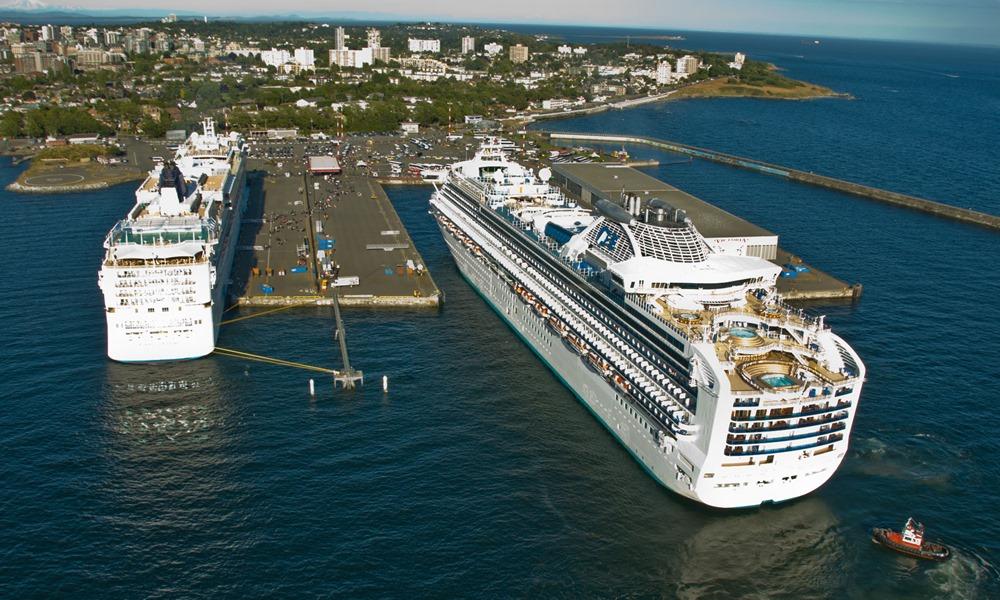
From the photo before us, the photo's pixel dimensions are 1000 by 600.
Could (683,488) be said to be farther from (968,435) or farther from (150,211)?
(150,211)

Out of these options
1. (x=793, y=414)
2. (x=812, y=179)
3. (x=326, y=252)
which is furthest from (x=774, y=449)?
(x=812, y=179)

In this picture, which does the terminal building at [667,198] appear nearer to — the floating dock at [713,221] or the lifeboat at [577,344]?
the floating dock at [713,221]

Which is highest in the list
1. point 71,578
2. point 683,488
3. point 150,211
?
point 150,211

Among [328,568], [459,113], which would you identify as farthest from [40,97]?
[328,568]

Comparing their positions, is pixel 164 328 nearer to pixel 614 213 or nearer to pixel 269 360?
pixel 269 360

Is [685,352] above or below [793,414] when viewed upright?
above

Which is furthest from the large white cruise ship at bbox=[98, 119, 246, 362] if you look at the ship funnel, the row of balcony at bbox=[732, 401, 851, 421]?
the row of balcony at bbox=[732, 401, 851, 421]
